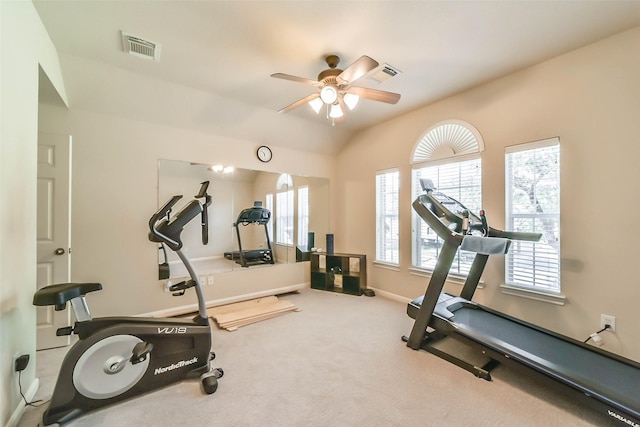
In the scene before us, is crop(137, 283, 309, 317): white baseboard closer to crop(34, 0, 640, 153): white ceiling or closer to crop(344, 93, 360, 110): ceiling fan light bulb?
crop(34, 0, 640, 153): white ceiling

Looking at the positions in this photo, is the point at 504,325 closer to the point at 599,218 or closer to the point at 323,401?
the point at 599,218

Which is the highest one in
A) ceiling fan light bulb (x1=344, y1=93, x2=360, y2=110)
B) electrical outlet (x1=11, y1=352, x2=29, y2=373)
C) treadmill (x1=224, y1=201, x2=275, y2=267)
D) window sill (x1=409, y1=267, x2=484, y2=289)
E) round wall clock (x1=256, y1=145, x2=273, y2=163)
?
ceiling fan light bulb (x1=344, y1=93, x2=360, y2=110)

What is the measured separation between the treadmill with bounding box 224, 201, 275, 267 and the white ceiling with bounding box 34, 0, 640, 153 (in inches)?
58.0

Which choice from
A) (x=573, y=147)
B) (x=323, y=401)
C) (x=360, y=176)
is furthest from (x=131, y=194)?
(x=573, y=147)

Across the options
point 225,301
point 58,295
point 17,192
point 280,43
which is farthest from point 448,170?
point 17,192

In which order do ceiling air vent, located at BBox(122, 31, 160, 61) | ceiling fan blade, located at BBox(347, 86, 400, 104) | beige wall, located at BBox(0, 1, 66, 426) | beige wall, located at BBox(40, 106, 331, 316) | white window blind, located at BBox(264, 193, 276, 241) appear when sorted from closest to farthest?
beige wall, located at BBox(0, 1, 66, 426)
ceiling air vent, located at BBox(122, 31, 160, 61)
ceiling fan blade, located at BBox(347, 86, 400, 104)
beige wall, located at BBox(40, 106, 331, 316)
white window blind, located at BBox(264, 193, 276, 241)

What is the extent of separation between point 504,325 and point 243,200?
11.6 feet

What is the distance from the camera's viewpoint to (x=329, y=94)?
2.28m

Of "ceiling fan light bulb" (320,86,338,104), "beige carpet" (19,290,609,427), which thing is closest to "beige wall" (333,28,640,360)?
"beige carpet" (19,290,609,427)

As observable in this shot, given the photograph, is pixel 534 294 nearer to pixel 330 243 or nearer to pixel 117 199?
pixel 330 243

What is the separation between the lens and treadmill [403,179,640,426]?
5.24 ft

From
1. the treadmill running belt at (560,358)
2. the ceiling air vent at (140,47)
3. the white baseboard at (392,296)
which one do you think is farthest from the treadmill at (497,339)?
the ceiling air vent at (140,47)

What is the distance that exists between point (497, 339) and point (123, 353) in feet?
9.30

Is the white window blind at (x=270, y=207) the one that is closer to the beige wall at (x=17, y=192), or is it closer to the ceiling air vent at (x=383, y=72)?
the ceiling air vent at (x=383, y=72)
